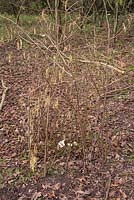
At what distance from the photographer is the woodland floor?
3.12 m

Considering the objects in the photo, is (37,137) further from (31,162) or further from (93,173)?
(93,173)

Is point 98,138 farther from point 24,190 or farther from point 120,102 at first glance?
point 120,102

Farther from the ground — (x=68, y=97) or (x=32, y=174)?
(x=68, y=97)

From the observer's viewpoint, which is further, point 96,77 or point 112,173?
point 96,77

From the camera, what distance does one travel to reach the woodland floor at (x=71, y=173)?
312 centimetres

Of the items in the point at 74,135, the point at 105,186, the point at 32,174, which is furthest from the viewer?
the point at 74,135

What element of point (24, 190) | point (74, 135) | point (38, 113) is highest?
point (38, 113)

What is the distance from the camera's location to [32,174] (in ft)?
11.1

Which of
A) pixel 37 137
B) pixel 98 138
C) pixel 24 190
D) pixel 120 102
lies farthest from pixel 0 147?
pixel 120 102

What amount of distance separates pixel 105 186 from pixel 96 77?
132 centimetres

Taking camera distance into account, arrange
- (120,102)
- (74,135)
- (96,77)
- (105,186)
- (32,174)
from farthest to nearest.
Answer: (120,102) → (96,77) → (74,135) → (32,174) → (105,186)

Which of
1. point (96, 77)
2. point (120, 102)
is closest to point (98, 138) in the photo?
point (96, 77)

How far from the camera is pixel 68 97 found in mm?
3473

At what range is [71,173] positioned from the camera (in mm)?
3336
